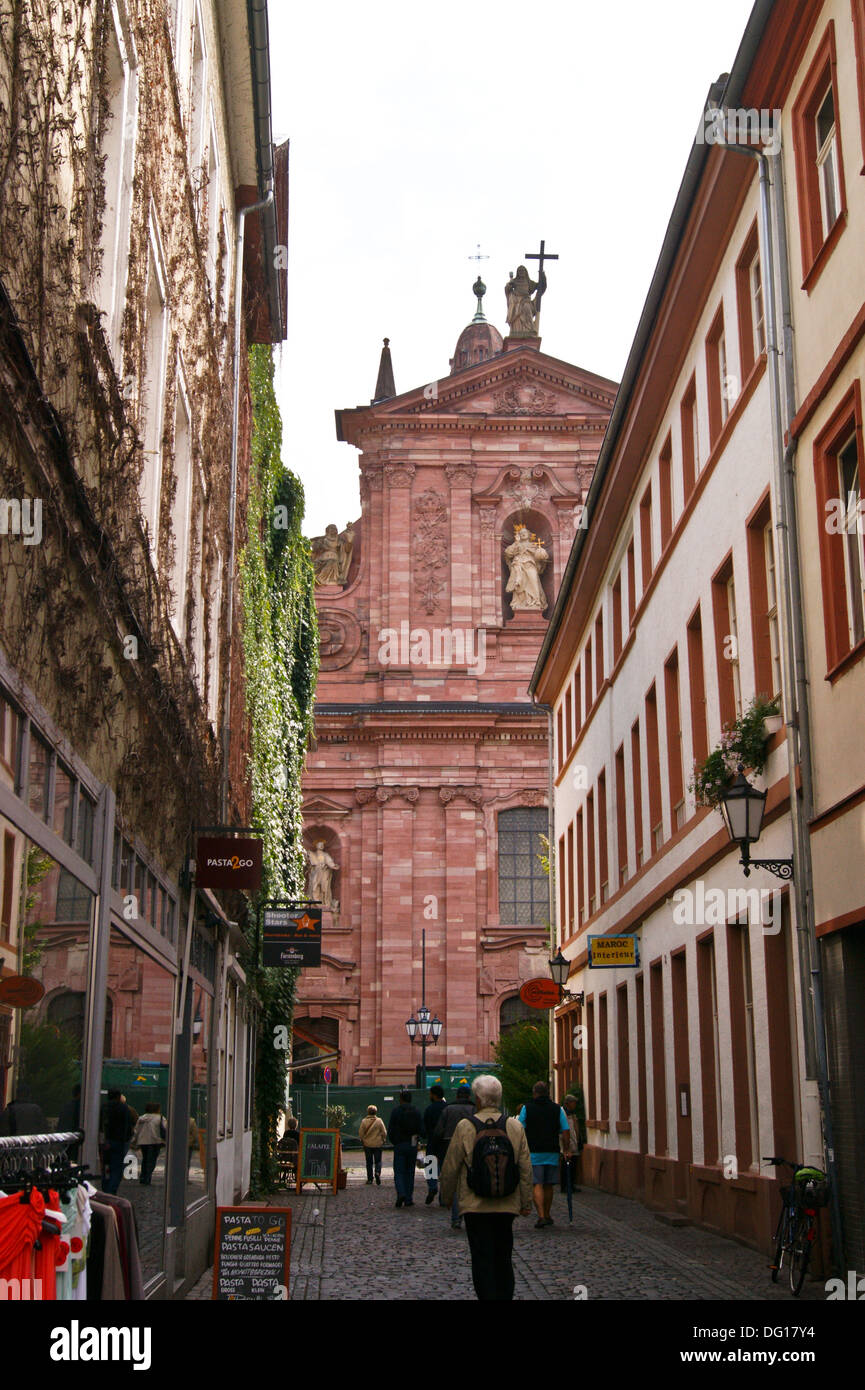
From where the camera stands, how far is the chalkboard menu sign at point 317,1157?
75.9 feet

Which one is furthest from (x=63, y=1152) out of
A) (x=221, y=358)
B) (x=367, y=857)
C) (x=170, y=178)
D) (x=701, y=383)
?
(x=367, y=857)

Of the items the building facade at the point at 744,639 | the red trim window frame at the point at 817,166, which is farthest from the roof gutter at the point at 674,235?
the red trim window frame at the point at 817,166

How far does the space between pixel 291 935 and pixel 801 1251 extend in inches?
361

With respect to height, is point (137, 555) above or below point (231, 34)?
below

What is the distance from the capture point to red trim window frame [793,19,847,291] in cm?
1212

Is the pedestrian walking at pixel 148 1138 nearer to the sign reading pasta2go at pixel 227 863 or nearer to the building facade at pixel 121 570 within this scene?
the building facade at pixel 121 570

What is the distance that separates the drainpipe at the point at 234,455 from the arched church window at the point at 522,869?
28.5 m

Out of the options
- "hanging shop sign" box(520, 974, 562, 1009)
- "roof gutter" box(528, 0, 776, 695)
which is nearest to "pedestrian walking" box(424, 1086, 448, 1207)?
"hanging shop sign" box(520, 974, 562, 1009)

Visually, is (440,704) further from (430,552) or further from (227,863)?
(227,863)

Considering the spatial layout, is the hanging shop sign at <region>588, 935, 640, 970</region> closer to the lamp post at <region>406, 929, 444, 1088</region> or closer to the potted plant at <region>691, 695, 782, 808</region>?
the potted plant at <region>691, 695, 782, 808</region>

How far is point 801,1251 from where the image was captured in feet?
36.4
